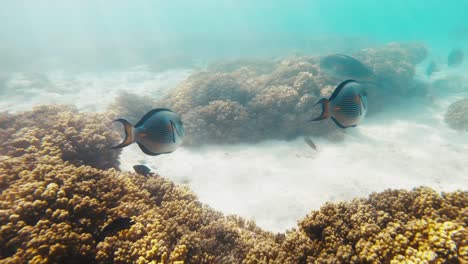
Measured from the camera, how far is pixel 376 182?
6.68 m

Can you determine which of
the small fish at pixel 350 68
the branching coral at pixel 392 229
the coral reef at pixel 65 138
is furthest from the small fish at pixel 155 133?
the small fish at pixel 350 68

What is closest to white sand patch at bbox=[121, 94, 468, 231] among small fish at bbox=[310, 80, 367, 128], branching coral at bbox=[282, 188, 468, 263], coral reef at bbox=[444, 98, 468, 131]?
coral reef at bbox=[444, 98, 468, 131]

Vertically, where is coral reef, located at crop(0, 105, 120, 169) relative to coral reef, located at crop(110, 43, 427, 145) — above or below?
below

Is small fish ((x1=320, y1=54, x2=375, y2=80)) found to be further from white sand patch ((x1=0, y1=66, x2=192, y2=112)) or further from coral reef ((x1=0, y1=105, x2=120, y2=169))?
white sand patch ((x1=0, y1=66, x2=192, y2=112))

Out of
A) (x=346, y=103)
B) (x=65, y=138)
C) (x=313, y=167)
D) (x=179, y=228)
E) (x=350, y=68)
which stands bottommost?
(x=179, y=228)

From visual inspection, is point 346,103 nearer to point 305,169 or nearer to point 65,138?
point 305,169

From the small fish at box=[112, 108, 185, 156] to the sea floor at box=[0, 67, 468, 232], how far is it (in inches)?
139

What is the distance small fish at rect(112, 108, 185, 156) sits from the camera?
8.51 feet

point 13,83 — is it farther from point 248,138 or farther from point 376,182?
point 376,182

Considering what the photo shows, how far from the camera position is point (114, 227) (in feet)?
9.77

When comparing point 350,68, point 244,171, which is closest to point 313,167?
point 244,171

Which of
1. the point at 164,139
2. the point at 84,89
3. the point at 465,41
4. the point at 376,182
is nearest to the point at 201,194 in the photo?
the point at 164,139

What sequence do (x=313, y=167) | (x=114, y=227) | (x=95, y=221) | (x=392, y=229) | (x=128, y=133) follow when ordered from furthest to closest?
1. (x=313, y=167)
2. (x=95, y=221)
3. (x=114, y=227)
4. (x=392, y=229)
5. (x=128, y=133)

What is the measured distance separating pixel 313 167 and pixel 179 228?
5.01m
